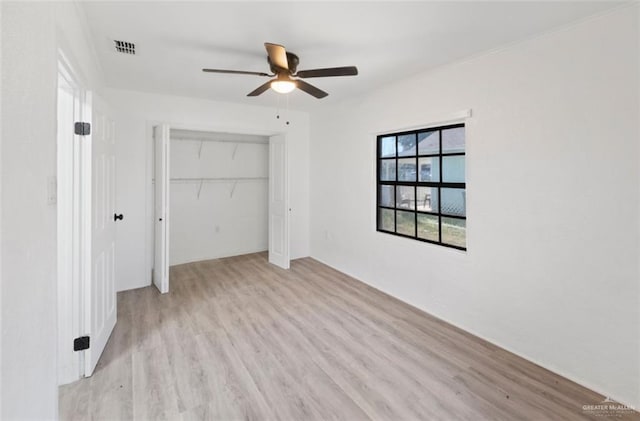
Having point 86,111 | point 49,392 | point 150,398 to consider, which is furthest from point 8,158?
point 150,398

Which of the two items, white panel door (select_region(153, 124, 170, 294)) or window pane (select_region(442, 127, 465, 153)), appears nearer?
window pane (select_region(442, 127, 465, 153))

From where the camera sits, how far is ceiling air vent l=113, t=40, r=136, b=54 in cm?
260

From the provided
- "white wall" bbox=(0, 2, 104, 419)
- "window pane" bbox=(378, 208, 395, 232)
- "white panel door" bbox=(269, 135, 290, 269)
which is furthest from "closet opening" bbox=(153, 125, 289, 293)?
"white wall" bbox=(0, 2, 104, 419)

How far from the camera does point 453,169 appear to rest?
10.3 feet

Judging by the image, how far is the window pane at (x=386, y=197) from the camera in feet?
12.9

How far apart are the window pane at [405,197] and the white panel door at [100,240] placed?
302 centimetres

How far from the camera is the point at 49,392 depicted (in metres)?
1.42

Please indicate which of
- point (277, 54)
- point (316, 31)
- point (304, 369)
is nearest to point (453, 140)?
point (316, 31)

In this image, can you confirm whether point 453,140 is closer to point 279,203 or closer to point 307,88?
point 307,88

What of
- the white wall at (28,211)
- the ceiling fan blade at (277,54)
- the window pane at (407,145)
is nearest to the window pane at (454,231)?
the window pane at (407,145)

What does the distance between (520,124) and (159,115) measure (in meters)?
4.12

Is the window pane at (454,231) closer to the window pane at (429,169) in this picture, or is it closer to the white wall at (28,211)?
the window pane at (429,169)

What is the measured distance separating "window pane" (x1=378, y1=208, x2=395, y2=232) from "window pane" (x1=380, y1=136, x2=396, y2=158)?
2.30ft

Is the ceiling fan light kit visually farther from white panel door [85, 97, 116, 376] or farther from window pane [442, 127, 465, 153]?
window pane [442, 127, 465, 153]
